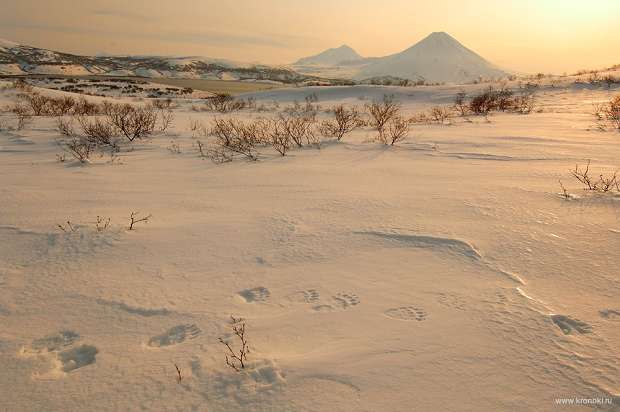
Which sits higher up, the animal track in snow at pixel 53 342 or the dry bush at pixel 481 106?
the dry bush at pixel 481 106

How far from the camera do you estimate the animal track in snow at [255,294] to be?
1.58m

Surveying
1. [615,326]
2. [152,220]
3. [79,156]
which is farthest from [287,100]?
[615,326]

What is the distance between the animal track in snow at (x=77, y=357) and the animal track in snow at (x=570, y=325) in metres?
1.54

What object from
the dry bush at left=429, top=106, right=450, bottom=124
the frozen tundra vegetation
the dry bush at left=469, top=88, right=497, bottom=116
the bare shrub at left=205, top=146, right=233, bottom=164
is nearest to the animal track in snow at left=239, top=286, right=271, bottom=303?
the frozen tundra vegetation

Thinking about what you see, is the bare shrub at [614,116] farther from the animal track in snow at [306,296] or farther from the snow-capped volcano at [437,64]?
the snow-capped volcano at [437,64]

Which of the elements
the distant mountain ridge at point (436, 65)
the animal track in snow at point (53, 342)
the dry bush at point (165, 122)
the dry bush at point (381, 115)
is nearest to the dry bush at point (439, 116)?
the dry bush at point (381, 115)

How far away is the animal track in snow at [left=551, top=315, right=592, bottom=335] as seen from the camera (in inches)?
52.3

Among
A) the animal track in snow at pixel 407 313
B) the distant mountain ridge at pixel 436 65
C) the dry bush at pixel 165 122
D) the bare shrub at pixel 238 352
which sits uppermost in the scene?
the distant mountain ridge at pixel 436 65

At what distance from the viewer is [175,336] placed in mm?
1371

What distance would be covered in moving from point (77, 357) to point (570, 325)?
64.6 inches

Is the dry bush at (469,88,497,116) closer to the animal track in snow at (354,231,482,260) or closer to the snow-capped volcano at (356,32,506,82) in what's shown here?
the animal track in snow at (354,231,482,260)

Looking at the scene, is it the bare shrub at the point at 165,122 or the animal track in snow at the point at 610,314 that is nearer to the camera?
the animal track in snow at the point at 610,314

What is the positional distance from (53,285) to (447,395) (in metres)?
1.60

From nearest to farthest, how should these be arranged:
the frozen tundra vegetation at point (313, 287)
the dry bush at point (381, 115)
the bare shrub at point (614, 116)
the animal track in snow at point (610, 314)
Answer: the frozen tundra vegetation at point (313, 287) → the animal track in snow at point (610, 314) → the bare shrub at point (614, 116) → the dry bush at point (381, 115)
